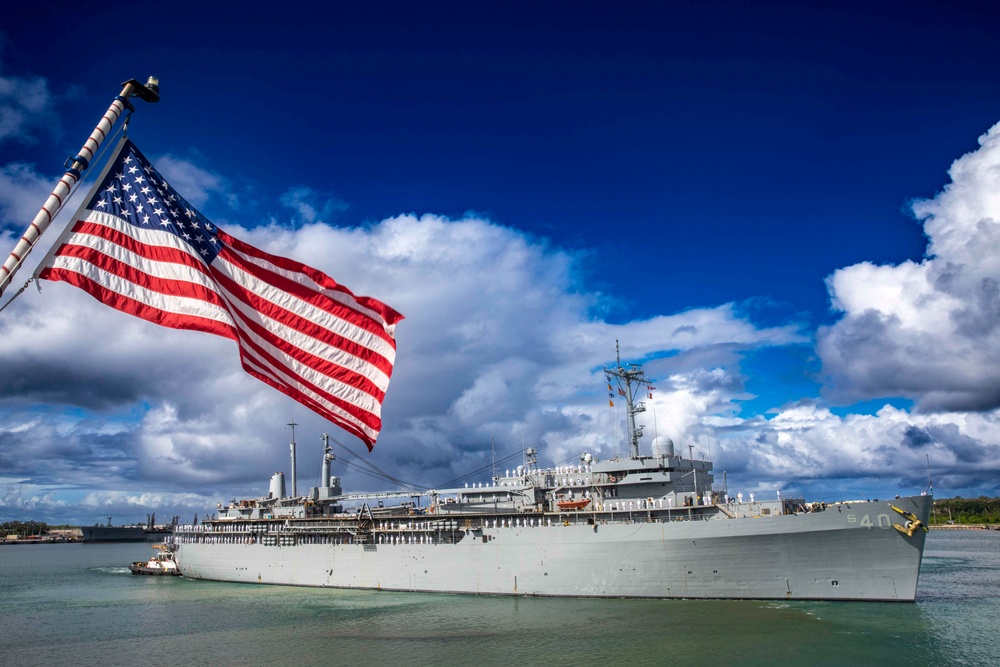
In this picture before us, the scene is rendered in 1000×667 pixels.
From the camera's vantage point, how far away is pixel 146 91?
9.32m

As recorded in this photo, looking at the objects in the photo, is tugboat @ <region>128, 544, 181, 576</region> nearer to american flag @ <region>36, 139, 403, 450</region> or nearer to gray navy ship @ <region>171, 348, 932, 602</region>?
gray navy ship @ <region>171, 348, 932, 602</region>

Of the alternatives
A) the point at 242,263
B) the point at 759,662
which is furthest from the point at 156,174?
the point at 759,662

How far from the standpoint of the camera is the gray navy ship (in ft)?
109

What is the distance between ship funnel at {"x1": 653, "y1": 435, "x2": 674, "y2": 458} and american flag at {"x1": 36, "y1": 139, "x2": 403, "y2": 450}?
3323 cm

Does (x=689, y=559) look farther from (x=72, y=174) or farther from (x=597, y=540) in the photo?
(x=72, y=174)

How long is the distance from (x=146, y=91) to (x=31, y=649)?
33096 mm

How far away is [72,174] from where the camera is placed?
27.1 feet

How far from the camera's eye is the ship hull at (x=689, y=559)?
109 ft

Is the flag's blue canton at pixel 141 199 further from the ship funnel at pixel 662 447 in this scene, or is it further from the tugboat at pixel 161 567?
the tugboat at pixel 161 567

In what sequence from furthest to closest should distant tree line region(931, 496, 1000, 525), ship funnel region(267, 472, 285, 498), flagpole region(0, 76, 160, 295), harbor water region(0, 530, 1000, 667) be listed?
1. distant tree line region(931, 496, 1000, 525)
2. ship funnel region(267, 472, 285, 498)
3. harbor water region(0, 530, 1000, 667)
4. flagpole region(0, 76, 160, 295)

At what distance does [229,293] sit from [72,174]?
409 centimetres

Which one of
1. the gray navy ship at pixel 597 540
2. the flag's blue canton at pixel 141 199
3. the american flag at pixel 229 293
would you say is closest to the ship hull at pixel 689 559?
the gray navy ship at pixel 597 540

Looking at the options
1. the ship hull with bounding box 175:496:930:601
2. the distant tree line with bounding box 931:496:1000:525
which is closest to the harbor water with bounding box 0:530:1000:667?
the ship hull with bounding box 175:496:930:601

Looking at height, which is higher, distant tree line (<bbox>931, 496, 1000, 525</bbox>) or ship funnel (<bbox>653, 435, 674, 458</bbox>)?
ship funnel (<bbox>653, 435, 674, 458</bbox>)
